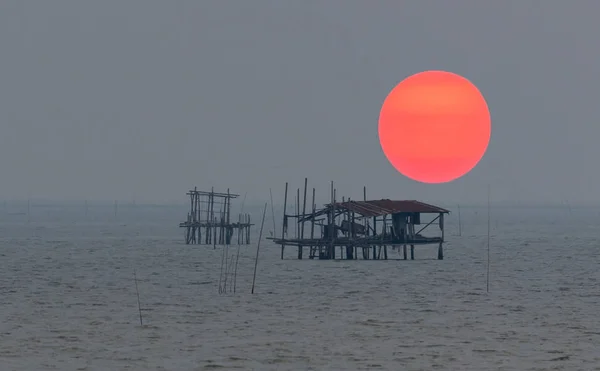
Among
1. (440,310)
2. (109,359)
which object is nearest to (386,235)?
(440,310)

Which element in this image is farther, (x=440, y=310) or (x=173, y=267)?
(x=173, y=267)

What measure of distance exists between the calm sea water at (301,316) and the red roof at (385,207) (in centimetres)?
330

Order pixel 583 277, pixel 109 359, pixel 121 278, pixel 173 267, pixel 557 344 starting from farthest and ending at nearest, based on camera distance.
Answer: pixel 173 267
pixel 583 277
pixel 121 278
pixel 557 344
pixel 109 359

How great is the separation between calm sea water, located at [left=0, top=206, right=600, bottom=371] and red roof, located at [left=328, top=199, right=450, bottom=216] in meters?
3.30

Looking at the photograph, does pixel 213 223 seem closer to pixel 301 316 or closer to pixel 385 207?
pixel 385 207

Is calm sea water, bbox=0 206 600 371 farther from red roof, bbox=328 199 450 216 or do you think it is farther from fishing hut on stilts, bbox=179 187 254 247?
fishing hut on stilts, bbox=179 187 254 247

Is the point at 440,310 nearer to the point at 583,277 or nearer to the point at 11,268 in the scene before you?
the point at 583,277

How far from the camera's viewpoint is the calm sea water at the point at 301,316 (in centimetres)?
3167

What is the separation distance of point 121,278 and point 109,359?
2804 cm

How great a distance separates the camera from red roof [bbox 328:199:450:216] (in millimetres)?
68000

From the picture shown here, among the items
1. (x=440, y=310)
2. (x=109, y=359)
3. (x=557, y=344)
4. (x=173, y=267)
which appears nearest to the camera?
(x=109, y=359)

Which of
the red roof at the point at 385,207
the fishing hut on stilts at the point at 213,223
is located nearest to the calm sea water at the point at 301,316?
the red roof at the point at 385,207

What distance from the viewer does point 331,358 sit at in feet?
104

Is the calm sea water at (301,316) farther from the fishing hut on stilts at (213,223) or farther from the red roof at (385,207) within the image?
the fishing hut on stilts at (213,223)
